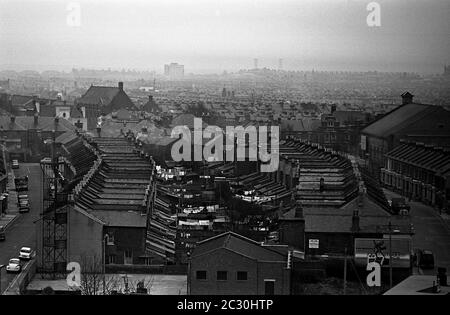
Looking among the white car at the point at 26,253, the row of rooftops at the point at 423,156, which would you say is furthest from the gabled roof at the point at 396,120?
the white car at the point at 26,253

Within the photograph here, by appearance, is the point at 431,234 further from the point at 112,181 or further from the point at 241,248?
the point at 112,181

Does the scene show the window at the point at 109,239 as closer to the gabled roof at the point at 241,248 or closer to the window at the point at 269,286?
the gabled roof at the point at 241,248

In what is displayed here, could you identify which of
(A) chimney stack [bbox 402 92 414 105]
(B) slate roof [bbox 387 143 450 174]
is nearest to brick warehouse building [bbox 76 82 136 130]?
(A) chimney stack [bbox 402 92 414 105]

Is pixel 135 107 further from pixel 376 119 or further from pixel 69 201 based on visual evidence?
pixel 69 201

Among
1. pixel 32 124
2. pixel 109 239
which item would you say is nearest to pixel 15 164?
pixel 32 124

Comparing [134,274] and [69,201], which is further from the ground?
[69,201]

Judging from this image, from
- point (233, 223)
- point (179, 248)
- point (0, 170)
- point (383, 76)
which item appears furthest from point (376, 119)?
point (179, 248)
